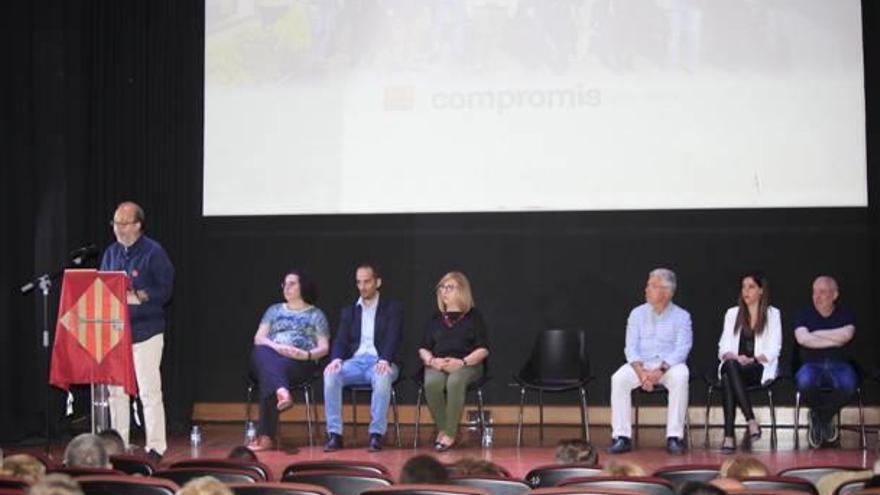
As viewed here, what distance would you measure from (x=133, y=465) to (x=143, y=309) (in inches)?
99.2

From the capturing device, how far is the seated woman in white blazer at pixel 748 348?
7.63 meters

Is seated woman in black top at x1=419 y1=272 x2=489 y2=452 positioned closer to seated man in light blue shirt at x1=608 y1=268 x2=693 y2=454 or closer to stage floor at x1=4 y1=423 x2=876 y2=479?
stage floor at x1=4 y1=423 x2=876 y2=479

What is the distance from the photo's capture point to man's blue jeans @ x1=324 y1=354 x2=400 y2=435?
7.68 m

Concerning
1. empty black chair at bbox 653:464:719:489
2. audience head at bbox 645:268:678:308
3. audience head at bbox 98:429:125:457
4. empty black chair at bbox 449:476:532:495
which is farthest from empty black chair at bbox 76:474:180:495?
audience head at bbox 645:268:678:308

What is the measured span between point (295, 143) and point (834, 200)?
3.90 meters

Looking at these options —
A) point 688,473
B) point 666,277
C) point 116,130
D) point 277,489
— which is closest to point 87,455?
point 277,489

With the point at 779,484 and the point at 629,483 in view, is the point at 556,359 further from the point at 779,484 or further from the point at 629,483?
the point at 629,483

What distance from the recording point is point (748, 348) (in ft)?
25.5

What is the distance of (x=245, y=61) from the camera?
9031 mm

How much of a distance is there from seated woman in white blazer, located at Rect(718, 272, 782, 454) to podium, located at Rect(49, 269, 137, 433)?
3671mm

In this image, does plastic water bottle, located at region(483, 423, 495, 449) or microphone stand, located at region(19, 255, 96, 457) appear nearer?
microphone stand, located at region(19, 255, 96, 457)

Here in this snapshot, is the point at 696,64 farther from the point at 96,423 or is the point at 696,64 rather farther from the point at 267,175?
the point at 96,423

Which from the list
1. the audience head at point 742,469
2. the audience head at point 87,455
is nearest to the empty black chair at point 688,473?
the audience head at point 742,469

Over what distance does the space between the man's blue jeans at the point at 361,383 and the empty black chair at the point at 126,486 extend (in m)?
4.23
